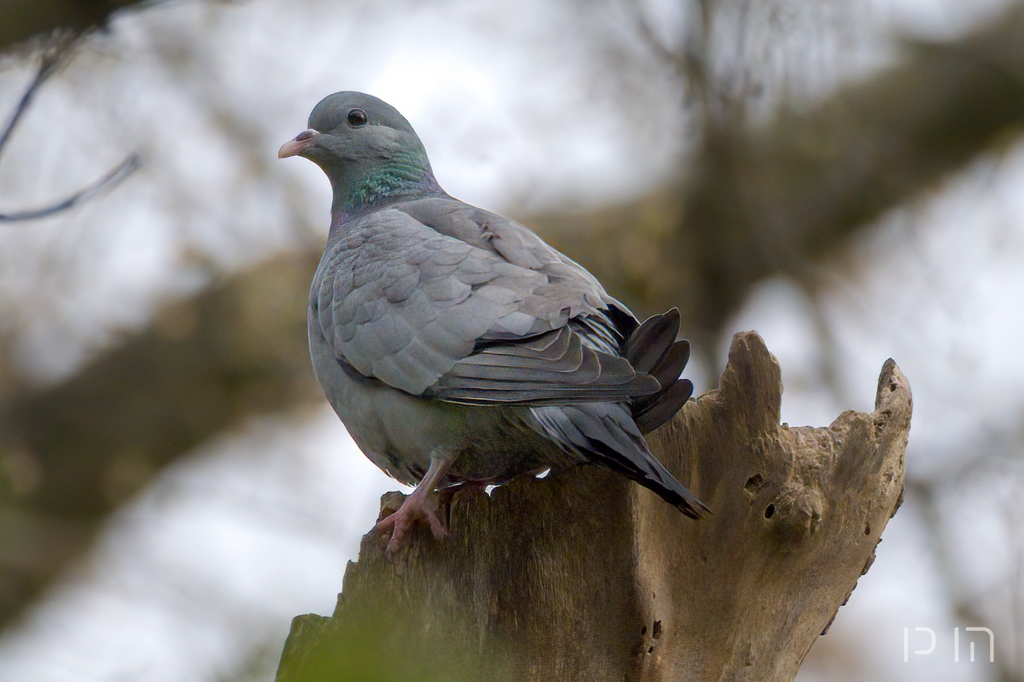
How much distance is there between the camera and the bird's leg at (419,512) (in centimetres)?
337

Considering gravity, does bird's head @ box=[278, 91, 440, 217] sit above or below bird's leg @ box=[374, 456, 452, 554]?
above

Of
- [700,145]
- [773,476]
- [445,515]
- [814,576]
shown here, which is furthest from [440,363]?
[700,145]

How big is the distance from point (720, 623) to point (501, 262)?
1382mm

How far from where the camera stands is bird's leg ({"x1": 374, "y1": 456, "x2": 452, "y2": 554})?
337 cm

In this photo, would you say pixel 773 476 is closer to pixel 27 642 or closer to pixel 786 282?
pixel 786 282

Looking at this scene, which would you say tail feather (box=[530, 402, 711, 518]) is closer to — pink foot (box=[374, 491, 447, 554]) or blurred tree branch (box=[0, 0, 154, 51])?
pink foot (box=[374, 491, 447, 554])

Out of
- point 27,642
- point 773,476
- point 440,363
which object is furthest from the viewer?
point 27,642

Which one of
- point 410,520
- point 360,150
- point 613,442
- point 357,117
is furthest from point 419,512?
point 357,117

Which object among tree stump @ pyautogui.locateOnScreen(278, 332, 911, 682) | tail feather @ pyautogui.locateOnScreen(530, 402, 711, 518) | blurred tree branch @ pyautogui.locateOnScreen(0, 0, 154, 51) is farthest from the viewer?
blurred tree branch @ pyautogui.locateOnScreen(0, 0, 154, 51)

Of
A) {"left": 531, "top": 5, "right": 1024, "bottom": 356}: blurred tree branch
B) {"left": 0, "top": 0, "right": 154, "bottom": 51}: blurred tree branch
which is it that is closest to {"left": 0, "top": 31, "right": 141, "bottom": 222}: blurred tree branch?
{"left": 0, "top": 0, "right": 154, "bottom": 51}: blurred tree branch

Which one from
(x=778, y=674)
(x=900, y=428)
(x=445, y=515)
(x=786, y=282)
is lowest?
(x=778, y=674)

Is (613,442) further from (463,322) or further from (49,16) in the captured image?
(49,16)

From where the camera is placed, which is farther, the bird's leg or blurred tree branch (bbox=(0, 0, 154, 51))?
blurred tree branch (bbox=(0, 0, 154, 51))

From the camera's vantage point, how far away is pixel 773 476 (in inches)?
131
